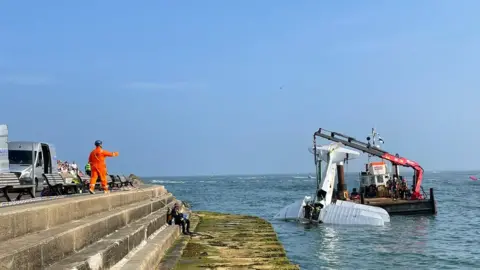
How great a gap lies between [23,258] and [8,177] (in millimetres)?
7169

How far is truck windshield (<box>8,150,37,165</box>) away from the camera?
18.8 metres

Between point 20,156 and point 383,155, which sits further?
point 383,155

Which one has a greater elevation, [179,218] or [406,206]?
[179,218]

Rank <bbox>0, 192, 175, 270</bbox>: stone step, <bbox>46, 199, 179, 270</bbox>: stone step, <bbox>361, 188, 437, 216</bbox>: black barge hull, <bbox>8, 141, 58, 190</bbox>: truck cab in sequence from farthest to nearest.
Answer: <bbox>361, 188, 437, 216</bbox>: black barge hull < <bbox>8, 141, 58, 190</bbox>: truck cab < <bbox>46, 199, 179, 270</bbox>: stone step < <bbox>0, 192, 175, 270</bbox>: stone step

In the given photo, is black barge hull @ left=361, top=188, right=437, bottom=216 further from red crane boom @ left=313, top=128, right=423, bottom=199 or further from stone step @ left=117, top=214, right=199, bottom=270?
stone step @ left=117, top=214, right=199, bottom=270

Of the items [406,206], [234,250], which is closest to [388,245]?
[234,250]

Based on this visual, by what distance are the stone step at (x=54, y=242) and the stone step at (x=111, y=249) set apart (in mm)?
106

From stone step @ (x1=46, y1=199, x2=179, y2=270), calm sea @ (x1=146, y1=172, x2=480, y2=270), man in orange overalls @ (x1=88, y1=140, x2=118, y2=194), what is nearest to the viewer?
stone step @ (x1=46, y1=199, x2=179, y2=270)

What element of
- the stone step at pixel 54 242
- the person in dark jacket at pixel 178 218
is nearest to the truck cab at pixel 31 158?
the person in dark jacket at pixel 178 218

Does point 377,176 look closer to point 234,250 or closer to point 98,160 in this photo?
point 234,250

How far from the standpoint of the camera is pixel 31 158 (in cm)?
1880

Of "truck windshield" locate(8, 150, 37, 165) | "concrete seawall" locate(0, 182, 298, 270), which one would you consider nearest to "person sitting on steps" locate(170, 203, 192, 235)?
"concrete seawall" locate(0, 182, 298, 270)

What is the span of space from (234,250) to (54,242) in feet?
29.6

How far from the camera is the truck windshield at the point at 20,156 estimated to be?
18764mm
